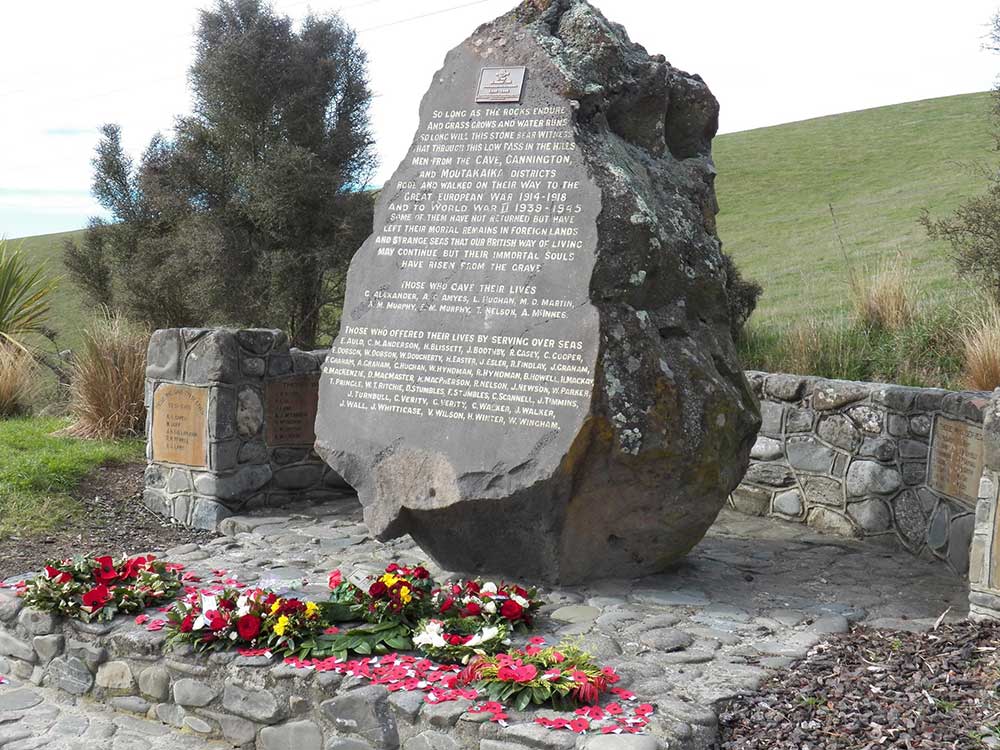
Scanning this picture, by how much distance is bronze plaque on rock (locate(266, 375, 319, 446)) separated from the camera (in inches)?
312

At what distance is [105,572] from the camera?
542 centimetres

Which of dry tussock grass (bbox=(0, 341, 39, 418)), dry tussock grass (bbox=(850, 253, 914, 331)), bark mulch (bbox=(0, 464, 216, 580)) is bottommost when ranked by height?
bark mulch (bbox=(0, 464, 216, 580))

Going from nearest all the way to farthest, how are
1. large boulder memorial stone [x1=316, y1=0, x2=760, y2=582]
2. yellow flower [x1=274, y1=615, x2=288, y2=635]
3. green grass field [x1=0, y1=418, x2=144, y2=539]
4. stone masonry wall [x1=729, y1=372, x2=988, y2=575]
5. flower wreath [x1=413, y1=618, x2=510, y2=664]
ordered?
flower wreath [x1=413, y1=618, x2=510, y2=664] → yellow flower [x1=274, y1=615, x2=288, y2=635] → large boulder memorial stone [x1=316, y1=0, x2=760, y2=582] → stone masonry wall [x1=729, y1=372, x2=988, y2=575] → green grass field [x1=0, y1=418, x2=144, y2=539]

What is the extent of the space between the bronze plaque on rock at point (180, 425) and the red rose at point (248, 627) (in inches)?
124

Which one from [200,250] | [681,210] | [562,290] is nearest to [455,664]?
[562,290]

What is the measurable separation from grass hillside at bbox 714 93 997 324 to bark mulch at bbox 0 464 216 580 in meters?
7.07

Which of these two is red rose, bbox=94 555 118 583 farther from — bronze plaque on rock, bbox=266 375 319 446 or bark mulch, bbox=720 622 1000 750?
bark mulch, bbox=720 622 1000 750

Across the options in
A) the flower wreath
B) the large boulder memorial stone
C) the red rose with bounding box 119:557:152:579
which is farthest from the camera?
the red rose with bounding box 119:557:152:579

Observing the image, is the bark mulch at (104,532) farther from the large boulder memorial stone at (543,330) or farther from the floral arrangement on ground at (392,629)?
the large boulder memorial stone at (543,330)

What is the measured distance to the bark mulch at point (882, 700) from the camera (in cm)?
380

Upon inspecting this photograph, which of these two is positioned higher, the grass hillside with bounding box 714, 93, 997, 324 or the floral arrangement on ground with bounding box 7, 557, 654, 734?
the grass hillside with bounding box 714, 93, 997, 324

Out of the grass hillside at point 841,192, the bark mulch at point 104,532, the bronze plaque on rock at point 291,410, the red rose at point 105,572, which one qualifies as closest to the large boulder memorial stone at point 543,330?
the red rose at point 105,572

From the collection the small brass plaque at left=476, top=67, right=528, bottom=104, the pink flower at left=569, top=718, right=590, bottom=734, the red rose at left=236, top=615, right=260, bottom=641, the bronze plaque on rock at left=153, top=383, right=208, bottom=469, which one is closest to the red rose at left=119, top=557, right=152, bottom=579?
the red rose at left=236, top=615, right=260, bottom=641

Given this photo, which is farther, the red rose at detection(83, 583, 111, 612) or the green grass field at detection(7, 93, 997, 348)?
the green grass field at detection(7, 93, 997, 348)
